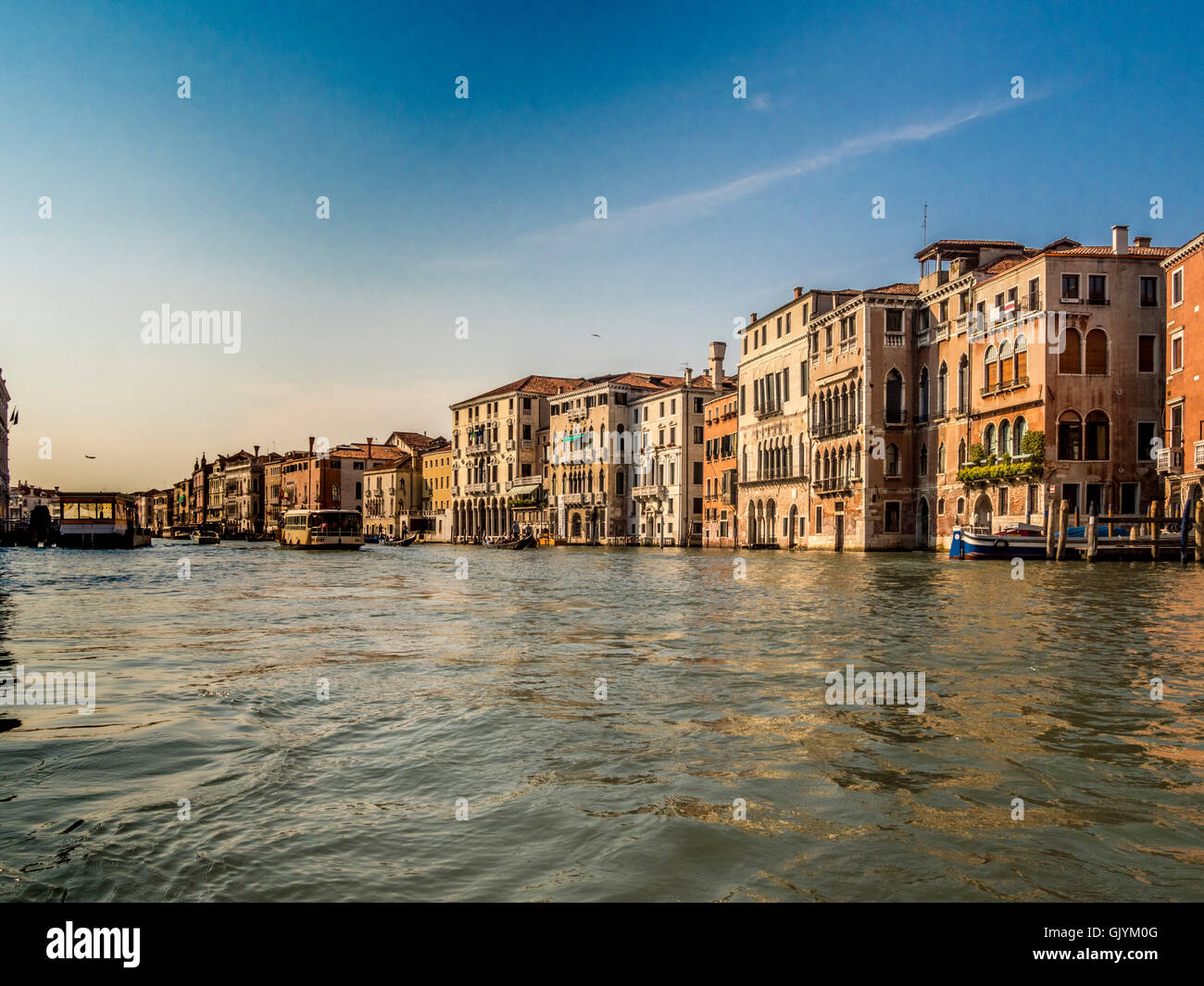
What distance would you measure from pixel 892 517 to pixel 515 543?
29861mm

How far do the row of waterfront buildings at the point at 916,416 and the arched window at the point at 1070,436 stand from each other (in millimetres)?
46

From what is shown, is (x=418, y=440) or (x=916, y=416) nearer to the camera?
(x=916, y=416)

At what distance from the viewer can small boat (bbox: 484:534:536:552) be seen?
63.2 m

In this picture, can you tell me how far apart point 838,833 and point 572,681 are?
4.11m

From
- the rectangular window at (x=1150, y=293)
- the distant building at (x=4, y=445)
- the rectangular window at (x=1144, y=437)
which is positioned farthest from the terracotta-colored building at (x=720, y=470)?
the distant building at (x=4, y=445)

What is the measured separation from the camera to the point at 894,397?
4334cm

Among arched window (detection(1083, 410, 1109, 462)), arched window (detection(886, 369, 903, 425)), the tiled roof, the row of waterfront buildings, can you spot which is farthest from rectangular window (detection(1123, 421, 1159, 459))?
arched window (detection(886, 369, 903, 425))

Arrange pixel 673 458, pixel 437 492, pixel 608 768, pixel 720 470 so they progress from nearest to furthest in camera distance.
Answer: pixel 608 768 → pixel 720 470 → pixel 673 458 → pixel 437 492

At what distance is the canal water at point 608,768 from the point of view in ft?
11.4

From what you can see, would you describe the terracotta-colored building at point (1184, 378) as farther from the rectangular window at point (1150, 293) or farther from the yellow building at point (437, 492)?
the yellow building at point (437, 492)

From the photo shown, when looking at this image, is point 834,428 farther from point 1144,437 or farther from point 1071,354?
point 1144,437

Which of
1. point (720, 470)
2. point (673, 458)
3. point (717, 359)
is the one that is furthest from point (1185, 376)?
point (717, 359)

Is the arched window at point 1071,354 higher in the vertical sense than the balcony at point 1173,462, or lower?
higher
